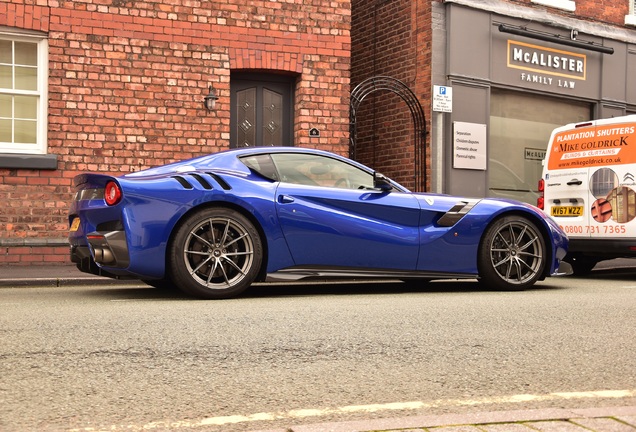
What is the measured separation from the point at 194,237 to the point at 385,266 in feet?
5.91

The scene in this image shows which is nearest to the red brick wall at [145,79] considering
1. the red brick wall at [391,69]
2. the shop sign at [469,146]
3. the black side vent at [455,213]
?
the red brick wall at [391,69]

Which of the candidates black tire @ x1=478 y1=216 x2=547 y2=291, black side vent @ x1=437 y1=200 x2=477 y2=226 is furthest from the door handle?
black tire @ x1=478 y1=216 x2=547 y2=291

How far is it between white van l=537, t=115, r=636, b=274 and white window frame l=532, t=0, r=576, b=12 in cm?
578

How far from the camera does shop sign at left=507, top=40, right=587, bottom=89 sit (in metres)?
15.8

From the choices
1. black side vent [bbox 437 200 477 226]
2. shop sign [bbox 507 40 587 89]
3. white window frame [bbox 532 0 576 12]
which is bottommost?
black side vent [bbox 437 200 477 226]

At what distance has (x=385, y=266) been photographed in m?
7.97

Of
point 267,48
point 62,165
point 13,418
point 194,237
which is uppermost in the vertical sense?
point 267,48

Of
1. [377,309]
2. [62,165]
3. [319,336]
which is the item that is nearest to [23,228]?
[62,165]

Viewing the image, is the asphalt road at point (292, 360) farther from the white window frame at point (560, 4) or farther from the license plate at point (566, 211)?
the white window frame at point (560, 4)

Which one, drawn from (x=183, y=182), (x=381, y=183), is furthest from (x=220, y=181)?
(x=381, y=183)

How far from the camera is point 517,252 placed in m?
8.62

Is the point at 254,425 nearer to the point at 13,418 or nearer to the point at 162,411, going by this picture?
the point at 162,411

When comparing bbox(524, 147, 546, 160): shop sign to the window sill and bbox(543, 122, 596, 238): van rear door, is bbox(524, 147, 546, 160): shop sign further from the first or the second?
the window sill

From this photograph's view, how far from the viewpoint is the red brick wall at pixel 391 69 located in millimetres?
15109
